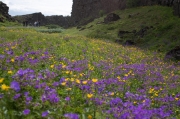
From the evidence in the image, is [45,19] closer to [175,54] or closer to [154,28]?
[154,28]

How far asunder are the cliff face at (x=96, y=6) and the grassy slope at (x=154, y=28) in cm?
442

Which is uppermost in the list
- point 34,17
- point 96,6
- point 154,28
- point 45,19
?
point 96,6

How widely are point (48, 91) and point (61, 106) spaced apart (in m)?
0.46

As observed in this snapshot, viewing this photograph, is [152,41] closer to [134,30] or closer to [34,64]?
[134,30]

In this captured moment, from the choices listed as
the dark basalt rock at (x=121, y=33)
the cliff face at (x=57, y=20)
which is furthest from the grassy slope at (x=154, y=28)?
the cliff face at (x=57, y=20)

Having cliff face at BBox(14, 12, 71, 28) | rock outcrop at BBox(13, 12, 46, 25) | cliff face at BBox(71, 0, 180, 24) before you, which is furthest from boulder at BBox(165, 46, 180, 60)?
rock outcrop at BBox(13, 12, 46, 25)

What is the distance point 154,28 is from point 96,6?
36257 mm

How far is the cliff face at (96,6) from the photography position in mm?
Result: 43375

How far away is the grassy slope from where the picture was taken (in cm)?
2341

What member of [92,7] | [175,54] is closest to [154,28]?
[175,54]

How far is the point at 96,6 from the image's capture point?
206ft

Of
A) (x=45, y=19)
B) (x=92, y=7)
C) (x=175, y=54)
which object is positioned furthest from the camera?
(x=45, y=19)

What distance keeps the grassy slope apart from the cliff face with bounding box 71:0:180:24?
442 cm

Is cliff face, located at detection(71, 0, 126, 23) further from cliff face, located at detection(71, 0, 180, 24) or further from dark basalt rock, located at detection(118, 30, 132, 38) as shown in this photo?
dark basalt rock, located at detection(118, 30, 132, 38)
